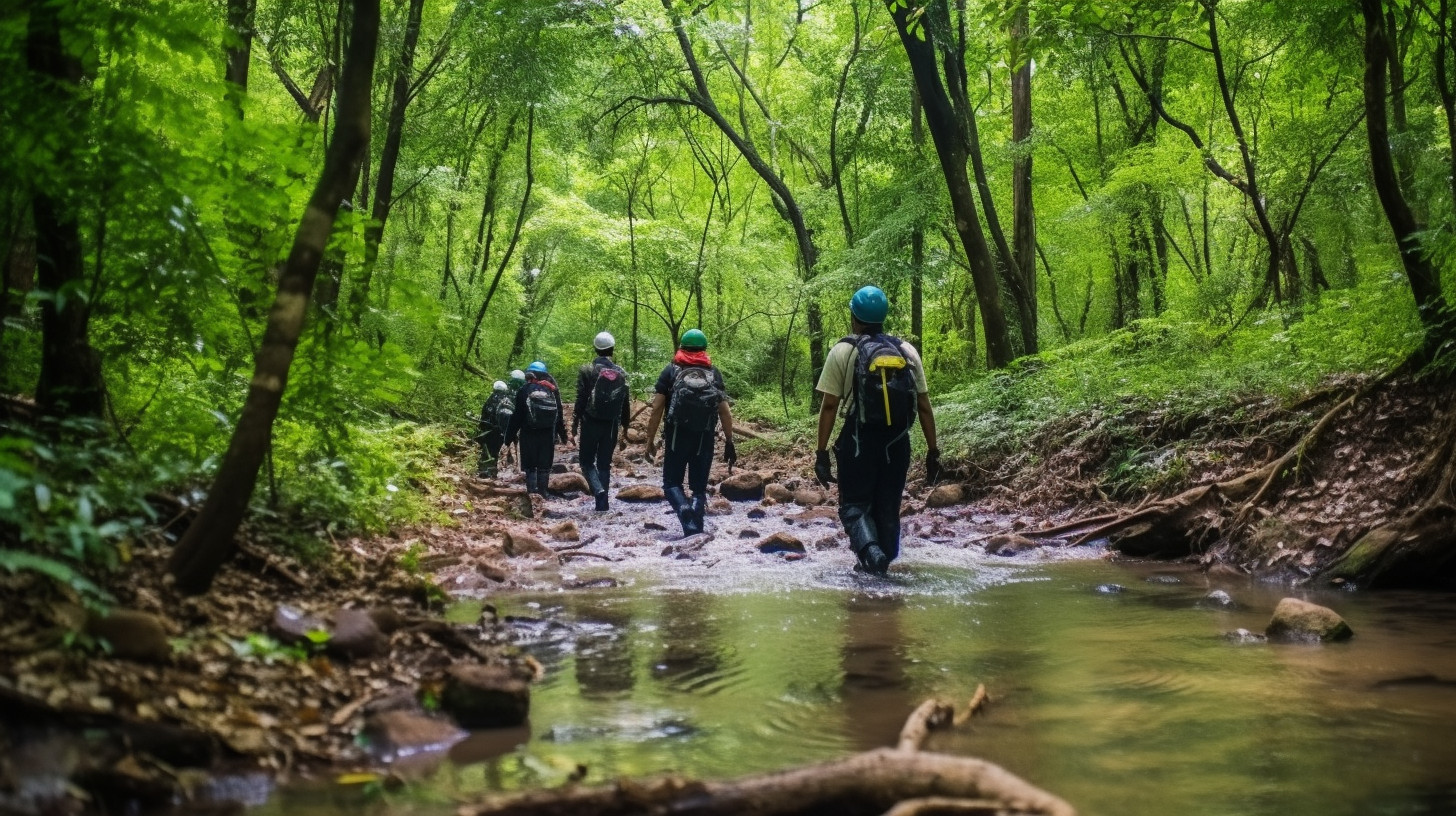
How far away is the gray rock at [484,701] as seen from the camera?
11.9 ft

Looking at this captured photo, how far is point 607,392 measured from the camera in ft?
42.7

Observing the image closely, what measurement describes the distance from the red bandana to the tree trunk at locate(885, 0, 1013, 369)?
510 centimetres

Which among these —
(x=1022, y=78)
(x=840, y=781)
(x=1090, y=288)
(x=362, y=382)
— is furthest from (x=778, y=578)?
(x=1090, y=288)

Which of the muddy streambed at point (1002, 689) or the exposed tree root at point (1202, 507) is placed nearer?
the muddy streambed at point (1002, 689)

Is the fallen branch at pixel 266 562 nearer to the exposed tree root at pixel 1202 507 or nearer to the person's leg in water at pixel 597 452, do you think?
the exposed tree root at pixel 1202 507

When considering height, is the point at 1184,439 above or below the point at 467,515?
above

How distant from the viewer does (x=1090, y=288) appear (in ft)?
96.4

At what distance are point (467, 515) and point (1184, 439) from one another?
25.7 ft

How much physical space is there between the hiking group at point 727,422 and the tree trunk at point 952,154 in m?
3.94

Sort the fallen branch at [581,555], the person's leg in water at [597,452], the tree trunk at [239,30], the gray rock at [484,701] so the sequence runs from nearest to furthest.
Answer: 1. the gray rock at [484,701]
2. the tree trunk at [239,30]
3. the fallen branch at [581,555]
4. the person's leg in water at [597,452]

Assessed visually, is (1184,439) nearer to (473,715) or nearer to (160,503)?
(473,715)

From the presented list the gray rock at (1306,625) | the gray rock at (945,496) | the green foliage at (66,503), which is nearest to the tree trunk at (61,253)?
the green foliage at (66,503)

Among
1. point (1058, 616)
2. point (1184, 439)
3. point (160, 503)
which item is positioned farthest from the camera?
point (1184, 439)

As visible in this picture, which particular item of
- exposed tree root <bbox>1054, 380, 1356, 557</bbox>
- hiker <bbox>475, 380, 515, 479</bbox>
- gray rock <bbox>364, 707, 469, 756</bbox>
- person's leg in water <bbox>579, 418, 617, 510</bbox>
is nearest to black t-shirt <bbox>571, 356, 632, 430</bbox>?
person's leg in water <bbox>579, 418, 617, 510</bbox>
